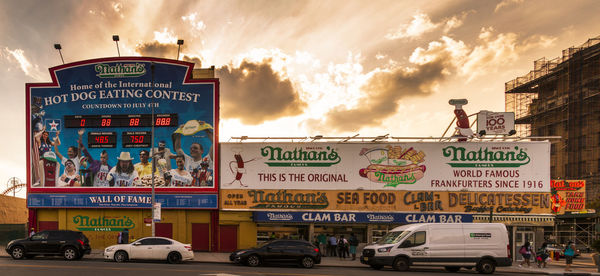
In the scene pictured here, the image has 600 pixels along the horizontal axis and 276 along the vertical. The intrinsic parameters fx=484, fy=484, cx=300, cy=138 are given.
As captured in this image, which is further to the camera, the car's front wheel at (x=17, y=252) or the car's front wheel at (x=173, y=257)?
the car's front wheel at (x=17, y=252)

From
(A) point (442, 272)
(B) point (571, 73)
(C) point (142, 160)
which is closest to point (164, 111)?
(C) point (142, 160)

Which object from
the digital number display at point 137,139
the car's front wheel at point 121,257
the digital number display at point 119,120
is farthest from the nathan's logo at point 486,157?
the car's front wheel at point 121,257

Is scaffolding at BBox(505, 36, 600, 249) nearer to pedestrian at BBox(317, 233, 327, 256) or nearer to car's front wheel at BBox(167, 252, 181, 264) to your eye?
pedestrian at BBox(317, 233, 327, 256)

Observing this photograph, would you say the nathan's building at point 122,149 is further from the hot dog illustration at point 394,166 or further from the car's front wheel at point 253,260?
the hot dog illustration at point 394,166

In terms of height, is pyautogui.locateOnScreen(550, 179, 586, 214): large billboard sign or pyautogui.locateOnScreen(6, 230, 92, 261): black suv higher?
pyautogui.locateOnScreen(550, 179, 586, 214): large billboard sign

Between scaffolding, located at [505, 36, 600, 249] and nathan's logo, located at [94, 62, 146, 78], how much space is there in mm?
47324

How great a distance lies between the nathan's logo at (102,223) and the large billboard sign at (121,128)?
6.39 ft

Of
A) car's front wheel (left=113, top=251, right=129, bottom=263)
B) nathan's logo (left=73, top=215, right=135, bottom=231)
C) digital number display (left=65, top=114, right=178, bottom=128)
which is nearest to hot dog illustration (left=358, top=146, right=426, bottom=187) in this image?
digital number display (left=65, top=114, right=178, bottom=128)

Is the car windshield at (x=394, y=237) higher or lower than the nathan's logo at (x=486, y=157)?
lower

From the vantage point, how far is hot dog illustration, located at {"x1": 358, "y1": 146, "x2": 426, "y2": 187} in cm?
3131

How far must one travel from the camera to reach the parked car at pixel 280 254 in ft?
77.4

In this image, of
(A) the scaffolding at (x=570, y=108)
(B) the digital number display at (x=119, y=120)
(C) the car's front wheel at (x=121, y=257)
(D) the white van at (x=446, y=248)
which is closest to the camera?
(D) the white van at (x=446, y=248)

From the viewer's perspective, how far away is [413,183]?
31250 mm

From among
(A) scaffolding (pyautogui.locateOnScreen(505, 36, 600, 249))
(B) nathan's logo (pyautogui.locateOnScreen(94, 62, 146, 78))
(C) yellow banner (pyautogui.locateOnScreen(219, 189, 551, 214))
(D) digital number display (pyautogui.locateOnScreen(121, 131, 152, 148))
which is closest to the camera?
(C) yellow banner (pyautogui.locateOnScreen(219, 189, 551, 214))
